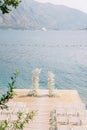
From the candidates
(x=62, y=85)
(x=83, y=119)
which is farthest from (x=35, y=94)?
(x=62, y=85)

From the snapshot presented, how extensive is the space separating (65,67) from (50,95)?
39.6 m

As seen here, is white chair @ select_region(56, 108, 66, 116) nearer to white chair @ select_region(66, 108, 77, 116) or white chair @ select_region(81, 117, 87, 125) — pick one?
white chair @ select_region(66, 108, 77, 116)

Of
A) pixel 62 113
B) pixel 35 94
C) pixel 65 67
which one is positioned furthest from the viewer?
pixel 65 67

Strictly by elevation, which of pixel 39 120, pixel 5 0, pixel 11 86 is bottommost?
pixel 39 120

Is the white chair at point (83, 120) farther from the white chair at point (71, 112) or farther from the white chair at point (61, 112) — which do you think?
the white chair at point (61, 112)

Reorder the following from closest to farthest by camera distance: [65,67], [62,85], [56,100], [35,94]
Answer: [56,100] → [35,94] → [62,85] → [65,67]

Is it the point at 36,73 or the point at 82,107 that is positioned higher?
the point at 36,73

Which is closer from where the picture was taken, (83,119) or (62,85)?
(83,119)

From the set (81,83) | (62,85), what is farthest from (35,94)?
(81,83)

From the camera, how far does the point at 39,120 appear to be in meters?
14.5

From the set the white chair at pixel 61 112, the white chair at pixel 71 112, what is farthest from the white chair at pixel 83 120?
the white chair at pixel 61 112

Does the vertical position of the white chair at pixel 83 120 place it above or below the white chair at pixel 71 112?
below

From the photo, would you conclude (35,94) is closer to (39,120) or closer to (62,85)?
(39,120)

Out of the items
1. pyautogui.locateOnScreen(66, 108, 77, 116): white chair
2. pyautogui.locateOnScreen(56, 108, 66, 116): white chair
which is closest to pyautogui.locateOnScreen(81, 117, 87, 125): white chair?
pyautogui.locateOnScreen(66, 108, 77, 116): white chair
